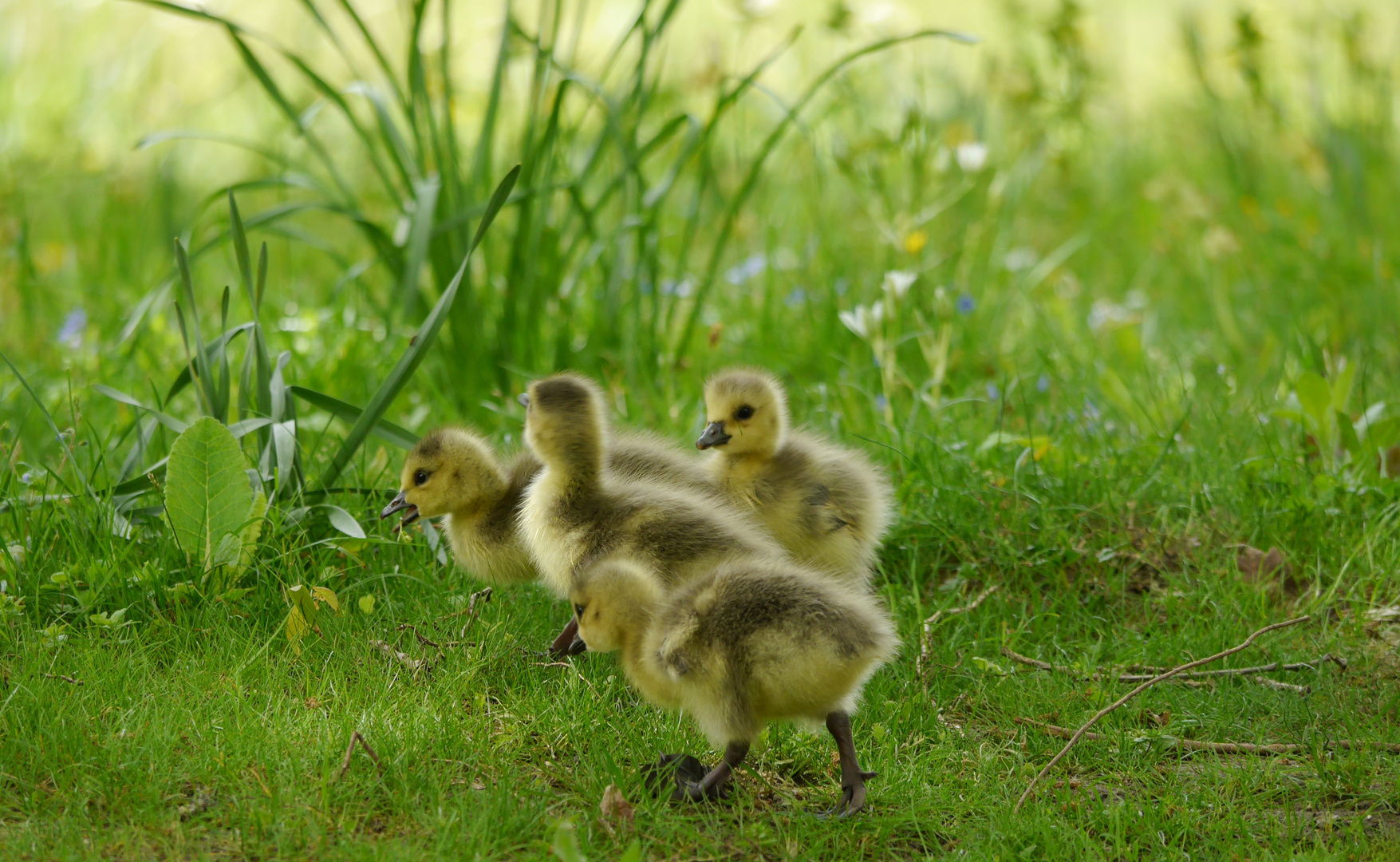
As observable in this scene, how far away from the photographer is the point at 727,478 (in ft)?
13.4

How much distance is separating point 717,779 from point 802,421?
2586 millimetres

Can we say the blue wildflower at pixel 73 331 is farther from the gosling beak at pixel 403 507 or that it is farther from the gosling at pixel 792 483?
the gosling at pixel 792 483

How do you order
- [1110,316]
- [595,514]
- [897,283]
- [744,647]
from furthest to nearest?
[1110,316]
[897,283]
[595,514]
[744,647]

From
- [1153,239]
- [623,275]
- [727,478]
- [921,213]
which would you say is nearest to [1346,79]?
[1153,239]

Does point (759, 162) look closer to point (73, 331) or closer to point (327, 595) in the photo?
point (327, 595)

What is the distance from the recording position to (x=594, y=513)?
11.8 feet

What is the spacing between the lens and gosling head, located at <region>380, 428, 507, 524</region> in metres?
3.89

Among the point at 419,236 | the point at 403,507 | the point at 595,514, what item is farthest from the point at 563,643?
the point at 419,236

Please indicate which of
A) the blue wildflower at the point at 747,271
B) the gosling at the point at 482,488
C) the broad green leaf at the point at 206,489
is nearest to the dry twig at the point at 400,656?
the gosling at the point at 482,488

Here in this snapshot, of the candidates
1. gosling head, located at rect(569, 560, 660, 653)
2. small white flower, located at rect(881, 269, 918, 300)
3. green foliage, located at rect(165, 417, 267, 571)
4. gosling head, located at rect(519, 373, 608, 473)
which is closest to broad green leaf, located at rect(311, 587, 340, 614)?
green foliage, located at rect(165, 417, 267, 571)

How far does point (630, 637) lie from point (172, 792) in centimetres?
111

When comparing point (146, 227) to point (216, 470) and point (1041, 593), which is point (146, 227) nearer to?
point (216, 470)

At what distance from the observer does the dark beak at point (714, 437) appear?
3.95 metres

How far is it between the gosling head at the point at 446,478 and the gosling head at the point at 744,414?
2.24 ft
